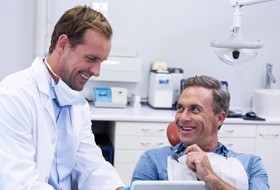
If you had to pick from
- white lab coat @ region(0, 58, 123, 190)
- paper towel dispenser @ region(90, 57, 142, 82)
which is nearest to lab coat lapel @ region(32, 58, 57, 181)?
white lab coat @ region(0, 58, 123, 190)

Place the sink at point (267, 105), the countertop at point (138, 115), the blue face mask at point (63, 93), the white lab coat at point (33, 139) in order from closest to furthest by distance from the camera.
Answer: the white lab coat at point (33, 139), the blue face mask at point (63, 93), the countertop at point (138, 115), the sink at point (267, 105)

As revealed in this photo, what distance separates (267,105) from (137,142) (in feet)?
3.85

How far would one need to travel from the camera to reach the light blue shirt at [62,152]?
1708 mm

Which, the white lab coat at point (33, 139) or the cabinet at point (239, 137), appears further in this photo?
the cabinet at point (239, 137)

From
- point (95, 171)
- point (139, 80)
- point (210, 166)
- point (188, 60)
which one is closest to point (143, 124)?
point (139, 80)

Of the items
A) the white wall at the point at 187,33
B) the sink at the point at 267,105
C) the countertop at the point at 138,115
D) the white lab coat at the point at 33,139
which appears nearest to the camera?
the white lab coat at the point at 33,139

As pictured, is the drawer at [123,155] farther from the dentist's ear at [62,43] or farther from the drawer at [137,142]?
the dentist's ear at [62,43]

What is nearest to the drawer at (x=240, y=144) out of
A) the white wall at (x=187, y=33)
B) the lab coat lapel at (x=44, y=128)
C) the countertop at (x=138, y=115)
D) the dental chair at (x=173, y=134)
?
the countertop at (x=138, y=115)

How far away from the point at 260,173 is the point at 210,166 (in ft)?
0.96

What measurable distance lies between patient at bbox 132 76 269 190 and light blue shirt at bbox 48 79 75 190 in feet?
0.95

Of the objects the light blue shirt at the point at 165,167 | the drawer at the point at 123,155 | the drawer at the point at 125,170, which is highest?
the light blue shirt at the point at 165,167

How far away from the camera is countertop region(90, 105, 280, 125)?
302cm

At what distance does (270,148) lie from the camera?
3.29m

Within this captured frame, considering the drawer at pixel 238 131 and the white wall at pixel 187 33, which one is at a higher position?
the white wall at pixel 187 33
